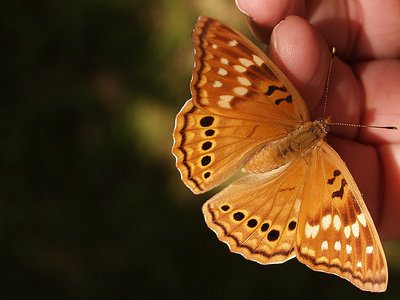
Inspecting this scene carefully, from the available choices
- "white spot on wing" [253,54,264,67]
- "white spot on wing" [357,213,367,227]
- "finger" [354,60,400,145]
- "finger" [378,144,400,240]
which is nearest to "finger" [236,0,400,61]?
"finger" [354,60,400,145]

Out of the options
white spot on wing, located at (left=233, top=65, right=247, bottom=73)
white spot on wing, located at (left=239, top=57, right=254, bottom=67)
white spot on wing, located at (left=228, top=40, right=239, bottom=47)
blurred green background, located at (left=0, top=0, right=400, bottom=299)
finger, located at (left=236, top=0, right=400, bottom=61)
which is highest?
finger, located at (left=236, top=0, right=400, bottom=61)

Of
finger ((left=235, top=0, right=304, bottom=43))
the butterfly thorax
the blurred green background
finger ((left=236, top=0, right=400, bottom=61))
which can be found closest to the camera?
the butterfly thorax

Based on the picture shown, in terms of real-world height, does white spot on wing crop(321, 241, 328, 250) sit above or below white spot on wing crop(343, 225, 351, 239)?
below

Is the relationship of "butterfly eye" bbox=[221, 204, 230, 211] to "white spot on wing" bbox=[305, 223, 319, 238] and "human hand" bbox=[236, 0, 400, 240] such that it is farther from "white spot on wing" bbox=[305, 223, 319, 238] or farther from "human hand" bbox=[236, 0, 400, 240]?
"human hand" bbox=[236, 0, 400, 240]

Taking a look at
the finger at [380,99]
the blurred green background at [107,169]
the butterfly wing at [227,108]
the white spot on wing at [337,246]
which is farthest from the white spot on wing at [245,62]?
the blurred green background at [107,169]

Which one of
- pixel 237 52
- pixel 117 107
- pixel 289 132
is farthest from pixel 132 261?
pixel 237 52

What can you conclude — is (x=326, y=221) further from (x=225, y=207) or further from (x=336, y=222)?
(x=225, y=207)

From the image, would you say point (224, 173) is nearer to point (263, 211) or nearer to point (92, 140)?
point (263, 211)

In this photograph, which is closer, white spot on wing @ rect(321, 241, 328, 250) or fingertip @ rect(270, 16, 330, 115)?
white spot on wing @ rect(321, 241, 328, 250)
